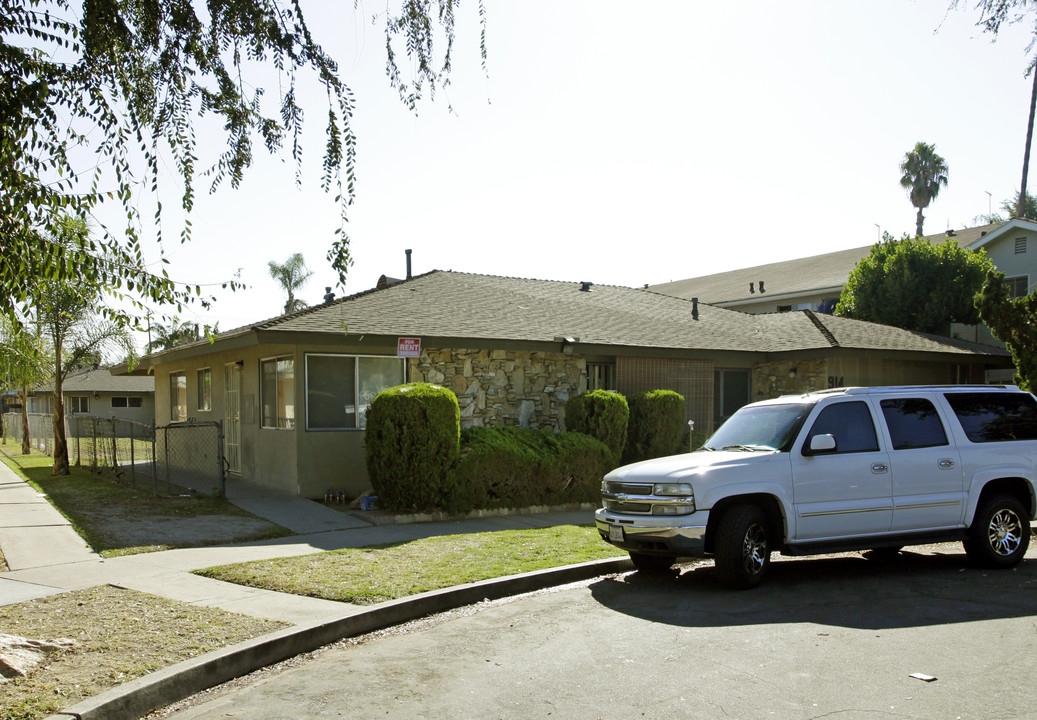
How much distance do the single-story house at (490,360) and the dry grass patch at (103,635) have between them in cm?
554

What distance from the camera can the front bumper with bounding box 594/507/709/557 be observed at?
787 centimetres

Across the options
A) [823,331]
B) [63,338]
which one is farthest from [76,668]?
[63,338]

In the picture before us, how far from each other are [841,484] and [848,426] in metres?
0.68

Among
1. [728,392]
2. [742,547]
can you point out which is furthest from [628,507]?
[728,392]

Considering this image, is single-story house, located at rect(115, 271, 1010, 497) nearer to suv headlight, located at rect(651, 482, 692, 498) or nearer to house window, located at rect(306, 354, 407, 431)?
house window, located at rect(306, 354, 407, 431)

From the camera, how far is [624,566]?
9.34m

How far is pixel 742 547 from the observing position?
25.8 ft

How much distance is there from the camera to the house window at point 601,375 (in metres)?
17.3

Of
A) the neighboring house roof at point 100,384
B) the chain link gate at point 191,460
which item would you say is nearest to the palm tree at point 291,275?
the neighboring house roof at point 100,384

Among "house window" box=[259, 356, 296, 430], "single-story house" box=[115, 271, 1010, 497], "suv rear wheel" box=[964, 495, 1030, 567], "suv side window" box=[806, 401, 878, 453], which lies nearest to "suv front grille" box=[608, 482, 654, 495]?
"suv side window" box=[806, 401, 878, 453]

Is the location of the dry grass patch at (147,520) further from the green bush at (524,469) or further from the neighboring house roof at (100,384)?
the neighboring house roof at (100,384)

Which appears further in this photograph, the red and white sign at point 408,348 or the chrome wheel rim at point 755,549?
the red and white sign at point 408,348

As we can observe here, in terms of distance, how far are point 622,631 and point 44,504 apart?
11.6 meters

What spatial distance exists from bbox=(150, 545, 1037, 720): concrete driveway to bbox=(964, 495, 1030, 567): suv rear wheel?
1.66ft
